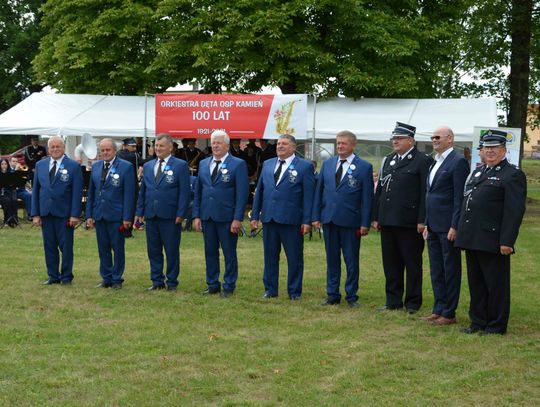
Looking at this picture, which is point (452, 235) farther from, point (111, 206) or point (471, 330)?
point (111, 206)

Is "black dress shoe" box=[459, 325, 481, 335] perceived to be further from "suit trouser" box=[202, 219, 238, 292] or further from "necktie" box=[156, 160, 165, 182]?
"necktie" box=[156, 160, 165, 182]

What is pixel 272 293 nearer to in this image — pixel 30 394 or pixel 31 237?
pixel 30 394

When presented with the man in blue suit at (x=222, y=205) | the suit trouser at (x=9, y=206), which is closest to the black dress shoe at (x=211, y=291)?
the man in blue suit at (x=222, y=205)

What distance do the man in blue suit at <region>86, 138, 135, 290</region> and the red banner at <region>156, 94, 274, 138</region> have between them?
8.65 meters

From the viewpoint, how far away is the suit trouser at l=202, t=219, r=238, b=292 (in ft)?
32.0

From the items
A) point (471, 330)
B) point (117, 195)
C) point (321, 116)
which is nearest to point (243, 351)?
point (471, 330)

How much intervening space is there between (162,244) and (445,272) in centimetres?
339

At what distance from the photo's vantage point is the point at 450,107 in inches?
847

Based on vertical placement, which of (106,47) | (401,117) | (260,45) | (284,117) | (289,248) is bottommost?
(289,248)

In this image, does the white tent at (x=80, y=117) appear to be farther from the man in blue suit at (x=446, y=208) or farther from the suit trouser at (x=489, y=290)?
the suit trouser at (x=489, y=290)

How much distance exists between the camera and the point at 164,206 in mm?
9883

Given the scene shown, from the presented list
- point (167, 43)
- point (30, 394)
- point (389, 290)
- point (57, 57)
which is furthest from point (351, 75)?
point (30, 394)

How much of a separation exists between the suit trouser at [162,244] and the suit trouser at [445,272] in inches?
118

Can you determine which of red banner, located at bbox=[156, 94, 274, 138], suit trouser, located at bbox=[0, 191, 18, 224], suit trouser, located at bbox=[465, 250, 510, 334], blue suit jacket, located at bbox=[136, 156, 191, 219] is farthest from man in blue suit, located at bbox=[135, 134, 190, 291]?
red banner, located at bbox=[156, 94, 274, 138]
